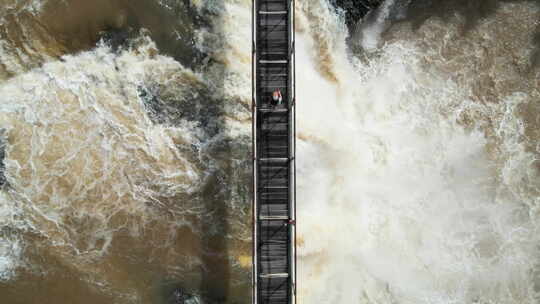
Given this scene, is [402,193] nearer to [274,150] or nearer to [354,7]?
[274,150]

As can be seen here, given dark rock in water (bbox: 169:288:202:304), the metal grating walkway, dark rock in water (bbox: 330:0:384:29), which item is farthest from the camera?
dark rock in water (bbox: 330:0:384:29)

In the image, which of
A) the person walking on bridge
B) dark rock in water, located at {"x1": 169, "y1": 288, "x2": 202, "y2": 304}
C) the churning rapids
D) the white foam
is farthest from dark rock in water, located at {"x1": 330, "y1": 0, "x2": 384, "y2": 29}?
dark rock in water, located at {"x1": 169, "y1": 288, "x2": 202, "y2": 304}

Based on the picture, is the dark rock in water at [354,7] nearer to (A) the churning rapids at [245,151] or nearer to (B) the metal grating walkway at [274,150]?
(A) the churning rapids at [245,151]

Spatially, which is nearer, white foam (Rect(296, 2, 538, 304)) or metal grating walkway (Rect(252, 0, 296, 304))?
metal grating walkway (Rect(252, 0, 296, 304))

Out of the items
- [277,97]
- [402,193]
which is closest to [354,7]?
[277,97]

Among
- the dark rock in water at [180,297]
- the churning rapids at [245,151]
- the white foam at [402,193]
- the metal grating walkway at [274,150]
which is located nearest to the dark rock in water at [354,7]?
the churning rapids at [245,151]

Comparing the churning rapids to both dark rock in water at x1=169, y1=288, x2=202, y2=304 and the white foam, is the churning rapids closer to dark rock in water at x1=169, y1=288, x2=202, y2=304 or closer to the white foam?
the white foam
